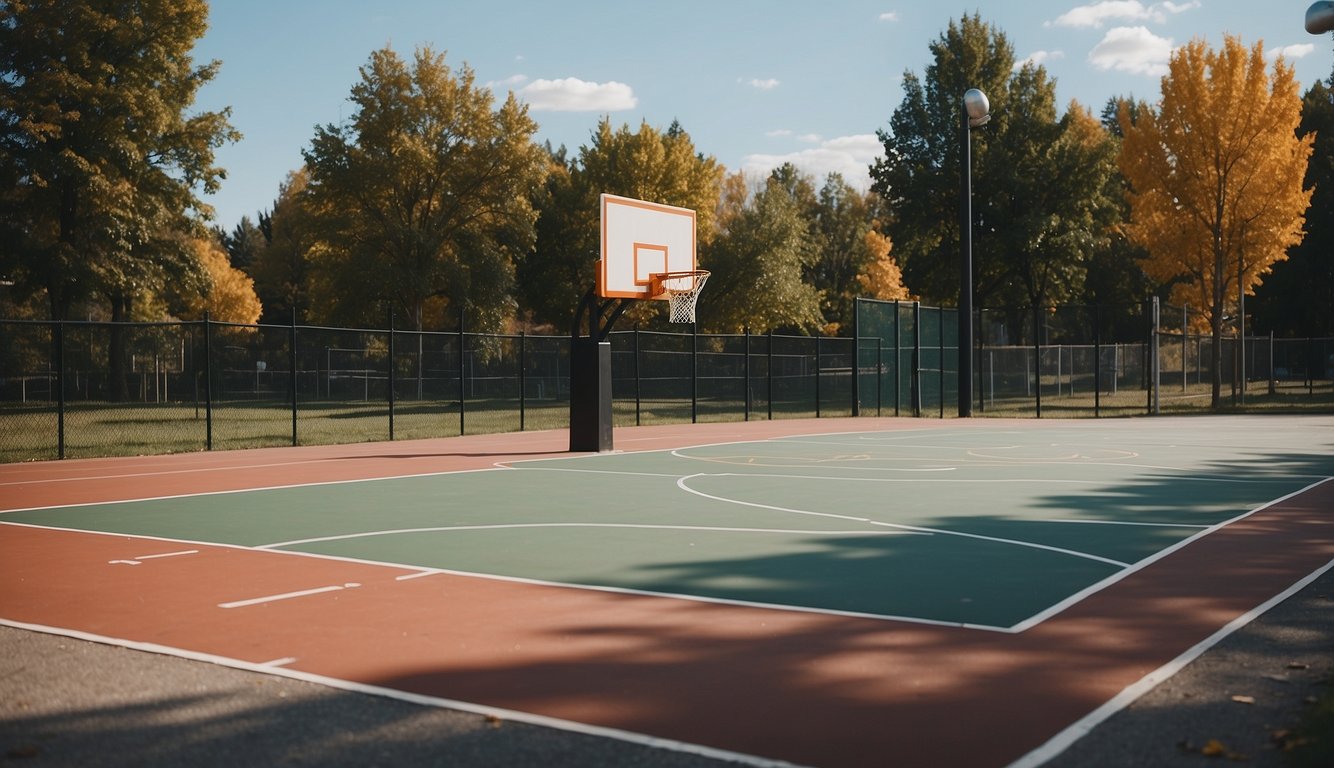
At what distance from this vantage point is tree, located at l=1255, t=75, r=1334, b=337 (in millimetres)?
55188

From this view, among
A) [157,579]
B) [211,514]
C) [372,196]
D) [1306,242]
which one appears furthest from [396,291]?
[1306,242]

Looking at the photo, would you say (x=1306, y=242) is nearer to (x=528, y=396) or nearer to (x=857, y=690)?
(x=528, y=396)

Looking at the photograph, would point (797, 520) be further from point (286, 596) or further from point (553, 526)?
point (286, 596)

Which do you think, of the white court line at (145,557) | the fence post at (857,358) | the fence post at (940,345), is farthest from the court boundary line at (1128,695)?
the fence post at (940,345)

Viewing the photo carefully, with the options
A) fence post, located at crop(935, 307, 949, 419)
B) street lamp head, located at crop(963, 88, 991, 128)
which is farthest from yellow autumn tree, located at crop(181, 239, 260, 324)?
street lamp head, located at crop(963, 88, 991, 128)

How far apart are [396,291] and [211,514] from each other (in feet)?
106

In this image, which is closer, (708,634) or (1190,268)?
(708,634)

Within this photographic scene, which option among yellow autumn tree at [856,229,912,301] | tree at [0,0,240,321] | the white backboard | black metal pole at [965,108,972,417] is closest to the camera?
the white backboard

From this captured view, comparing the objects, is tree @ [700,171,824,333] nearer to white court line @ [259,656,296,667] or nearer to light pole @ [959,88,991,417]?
light pole @ [959,88,991,417]

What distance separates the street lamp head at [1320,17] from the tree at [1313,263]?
5105 centimetres

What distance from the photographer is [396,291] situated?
43.2 meters

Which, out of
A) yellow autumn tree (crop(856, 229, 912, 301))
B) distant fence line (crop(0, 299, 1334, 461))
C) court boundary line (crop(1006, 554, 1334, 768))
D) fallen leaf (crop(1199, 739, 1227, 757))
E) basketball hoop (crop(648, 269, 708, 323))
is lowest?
court boundary line (crop(1006, 554, 1334, 768))

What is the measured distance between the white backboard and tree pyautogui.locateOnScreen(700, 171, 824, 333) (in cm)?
2721

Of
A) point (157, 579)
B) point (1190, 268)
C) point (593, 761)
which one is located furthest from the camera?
point (1190, 268)
